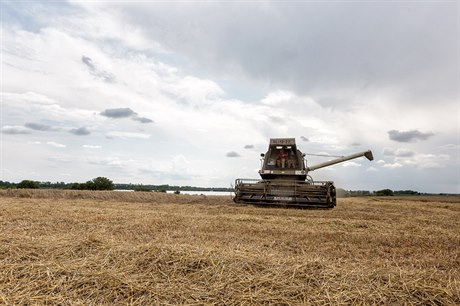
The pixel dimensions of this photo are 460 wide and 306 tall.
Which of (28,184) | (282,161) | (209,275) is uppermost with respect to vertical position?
(282,161)

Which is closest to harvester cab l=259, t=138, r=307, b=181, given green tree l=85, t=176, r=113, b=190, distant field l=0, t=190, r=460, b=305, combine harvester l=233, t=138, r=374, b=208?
combine harvester l=233, t=138, r=374, b=208

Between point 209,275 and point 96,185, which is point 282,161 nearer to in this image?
point 209,275

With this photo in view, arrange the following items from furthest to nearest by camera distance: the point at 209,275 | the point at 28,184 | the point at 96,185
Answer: the point at 96,185
the point at 28,184
the point at 209,275

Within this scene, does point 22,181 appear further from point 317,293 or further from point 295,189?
point 317,293

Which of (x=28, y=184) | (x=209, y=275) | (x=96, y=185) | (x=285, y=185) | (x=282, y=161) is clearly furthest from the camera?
(x=96, y=185)

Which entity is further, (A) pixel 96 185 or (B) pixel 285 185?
(A) pixel 96 185

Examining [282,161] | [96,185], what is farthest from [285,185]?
[96,185]

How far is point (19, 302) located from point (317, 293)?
8.02 ft

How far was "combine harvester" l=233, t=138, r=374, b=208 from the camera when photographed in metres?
14.5

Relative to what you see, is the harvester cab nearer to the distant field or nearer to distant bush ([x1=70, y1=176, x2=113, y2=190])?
the distant field

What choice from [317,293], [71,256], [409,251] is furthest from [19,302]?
[409,251]

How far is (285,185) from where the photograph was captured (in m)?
15.0

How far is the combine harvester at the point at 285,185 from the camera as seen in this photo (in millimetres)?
14500

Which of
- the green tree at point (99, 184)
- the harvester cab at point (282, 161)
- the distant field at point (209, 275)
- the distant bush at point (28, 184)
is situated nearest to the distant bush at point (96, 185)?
the green tree at point (99, 184)
